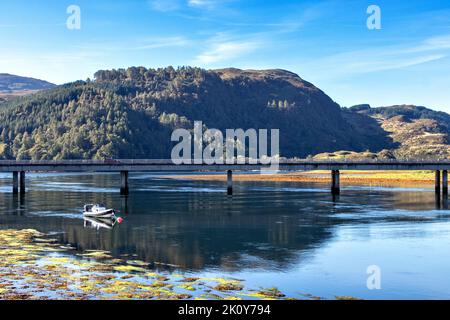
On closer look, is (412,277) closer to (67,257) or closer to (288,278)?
(288,278)

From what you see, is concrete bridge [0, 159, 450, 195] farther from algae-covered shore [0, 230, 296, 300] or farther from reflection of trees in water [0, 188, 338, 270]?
algae-covered shore [0, 230, 296, 300]

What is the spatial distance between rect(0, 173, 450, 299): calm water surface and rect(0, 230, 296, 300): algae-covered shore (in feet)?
8.66

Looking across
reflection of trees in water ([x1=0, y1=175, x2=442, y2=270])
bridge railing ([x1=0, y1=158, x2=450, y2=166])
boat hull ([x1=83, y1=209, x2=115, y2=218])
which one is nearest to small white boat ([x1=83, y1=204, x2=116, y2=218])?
boat hull ([x1=83, y1=209, x2=115, y2=218])

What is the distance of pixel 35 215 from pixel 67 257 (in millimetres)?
39457

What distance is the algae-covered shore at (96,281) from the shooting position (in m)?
38.9

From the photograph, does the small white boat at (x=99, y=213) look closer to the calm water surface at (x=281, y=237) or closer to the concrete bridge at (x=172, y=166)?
the calm water surface at (x=281, y=237)

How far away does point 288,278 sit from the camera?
4647cm

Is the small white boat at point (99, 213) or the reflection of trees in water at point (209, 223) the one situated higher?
the small white boat at point (99, 213)

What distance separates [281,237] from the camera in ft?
232

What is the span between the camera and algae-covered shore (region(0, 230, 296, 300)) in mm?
38938

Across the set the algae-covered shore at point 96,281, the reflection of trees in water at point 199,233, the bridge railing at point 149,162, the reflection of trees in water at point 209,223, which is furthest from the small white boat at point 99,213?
the bridge railing at point 149,162

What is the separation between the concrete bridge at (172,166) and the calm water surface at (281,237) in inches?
603
